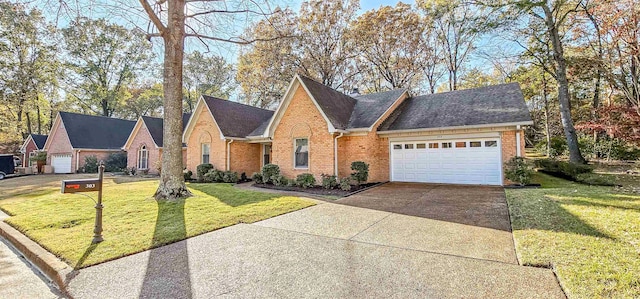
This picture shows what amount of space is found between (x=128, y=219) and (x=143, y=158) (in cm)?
1857

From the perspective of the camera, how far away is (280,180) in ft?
44.3

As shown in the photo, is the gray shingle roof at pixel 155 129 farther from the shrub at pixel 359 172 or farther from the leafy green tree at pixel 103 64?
the shrub at pixel 359 172

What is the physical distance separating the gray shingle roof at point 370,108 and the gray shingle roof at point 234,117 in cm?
703

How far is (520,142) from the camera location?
11164mm

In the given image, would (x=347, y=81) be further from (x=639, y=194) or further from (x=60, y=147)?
(x=60, y=147)

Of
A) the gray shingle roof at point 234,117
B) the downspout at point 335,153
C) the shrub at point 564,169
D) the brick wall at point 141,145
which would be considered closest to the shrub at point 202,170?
the gray shingle roof at point 234,117

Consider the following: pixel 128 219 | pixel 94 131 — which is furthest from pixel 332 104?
pixel 94 131

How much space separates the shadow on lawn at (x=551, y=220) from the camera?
16.4 ft

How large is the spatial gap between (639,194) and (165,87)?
606 inches

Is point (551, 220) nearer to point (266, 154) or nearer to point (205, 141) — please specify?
point (266, 154)

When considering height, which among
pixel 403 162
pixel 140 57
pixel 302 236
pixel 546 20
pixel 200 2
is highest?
pixel 140 57

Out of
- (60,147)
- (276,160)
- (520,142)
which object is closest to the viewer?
(520,142)

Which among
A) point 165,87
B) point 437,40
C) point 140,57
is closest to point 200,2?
point 165,87

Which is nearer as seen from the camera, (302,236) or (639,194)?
(302,236)
